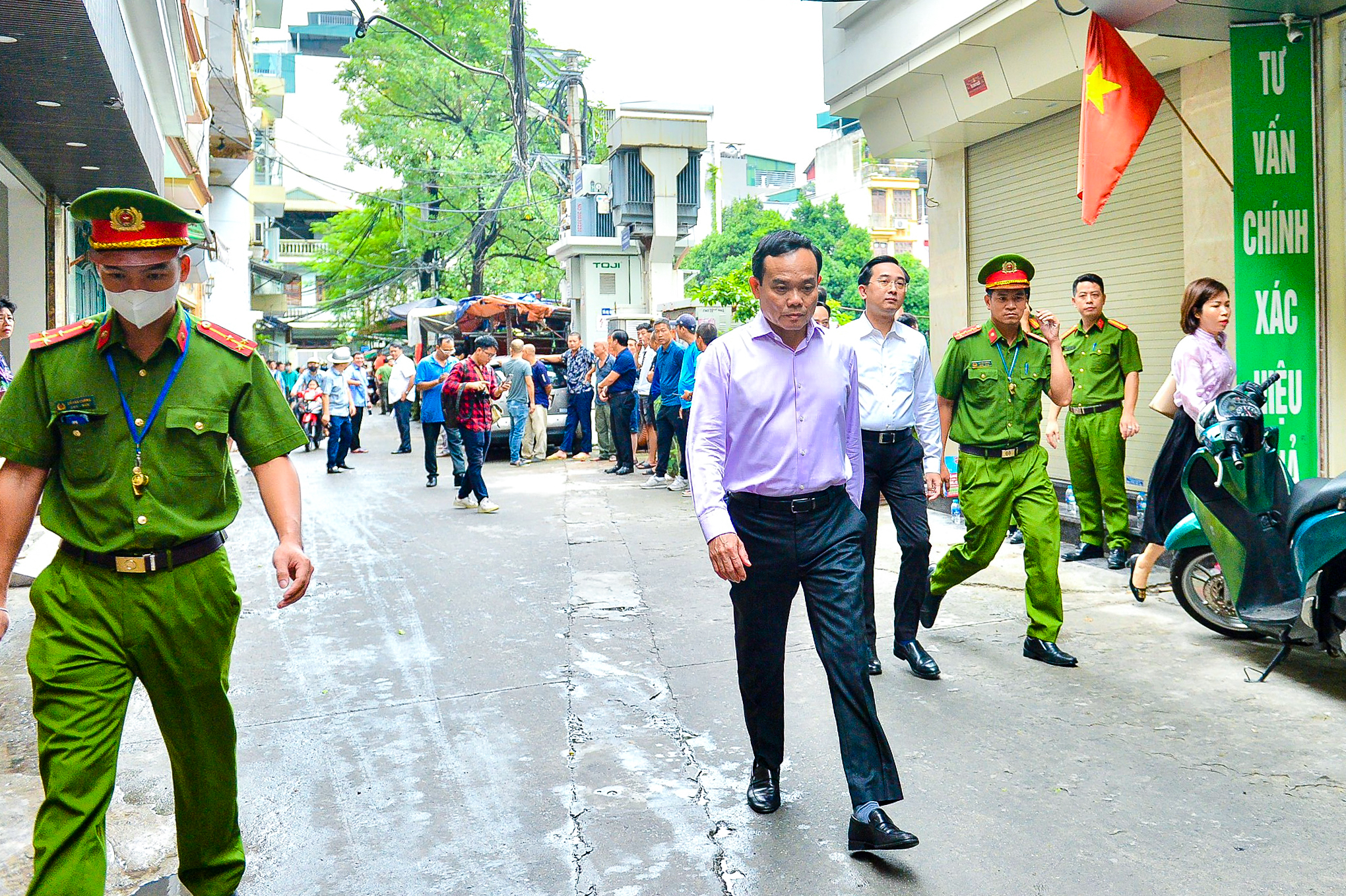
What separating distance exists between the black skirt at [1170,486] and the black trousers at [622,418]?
9.51 m

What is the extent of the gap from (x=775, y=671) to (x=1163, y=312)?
7018 mm

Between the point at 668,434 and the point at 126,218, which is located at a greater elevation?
the point at 126,218

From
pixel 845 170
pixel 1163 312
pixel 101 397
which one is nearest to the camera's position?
pixel 101 397

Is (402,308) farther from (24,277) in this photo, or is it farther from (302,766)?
(302,766)

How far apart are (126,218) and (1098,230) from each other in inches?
361

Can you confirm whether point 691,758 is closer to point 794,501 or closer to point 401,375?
point 794,501

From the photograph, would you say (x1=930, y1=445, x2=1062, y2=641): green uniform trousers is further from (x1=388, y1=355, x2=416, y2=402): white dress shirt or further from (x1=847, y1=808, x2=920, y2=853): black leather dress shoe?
(x1=388, y1=355, x2=416, y2=402): white dress shirt

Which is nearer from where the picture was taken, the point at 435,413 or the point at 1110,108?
the point at 1110,108

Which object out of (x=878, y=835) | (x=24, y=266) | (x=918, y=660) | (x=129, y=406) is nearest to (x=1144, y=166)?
(x=918, y=660)

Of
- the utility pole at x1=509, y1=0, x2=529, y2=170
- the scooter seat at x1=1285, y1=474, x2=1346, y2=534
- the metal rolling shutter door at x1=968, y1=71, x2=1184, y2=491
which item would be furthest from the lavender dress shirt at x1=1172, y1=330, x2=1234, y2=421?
the utility pole at x1=509, y1=0, x2=529, y2=170

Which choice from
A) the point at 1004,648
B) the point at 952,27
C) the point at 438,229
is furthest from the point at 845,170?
the point at 1004,648

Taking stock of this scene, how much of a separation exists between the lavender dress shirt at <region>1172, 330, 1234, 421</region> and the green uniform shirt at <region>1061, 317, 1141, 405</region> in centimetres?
114

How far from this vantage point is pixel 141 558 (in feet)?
10.2

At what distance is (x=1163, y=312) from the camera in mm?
9680
